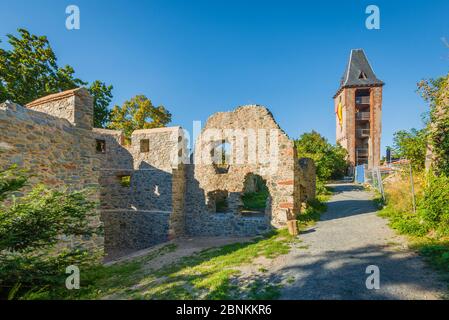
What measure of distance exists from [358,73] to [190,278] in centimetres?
4027

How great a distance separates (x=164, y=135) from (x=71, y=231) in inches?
281

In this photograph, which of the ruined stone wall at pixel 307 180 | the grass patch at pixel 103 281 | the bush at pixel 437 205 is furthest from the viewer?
the ruined stone wall at pixel 307 180

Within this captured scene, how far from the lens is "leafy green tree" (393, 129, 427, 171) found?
29.5 ft

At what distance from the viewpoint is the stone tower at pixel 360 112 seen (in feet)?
111

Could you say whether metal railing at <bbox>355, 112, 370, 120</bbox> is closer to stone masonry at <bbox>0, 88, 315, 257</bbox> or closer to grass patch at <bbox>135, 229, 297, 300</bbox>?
stone masonry at <bbox>0, 88, 315, 257</bbox>

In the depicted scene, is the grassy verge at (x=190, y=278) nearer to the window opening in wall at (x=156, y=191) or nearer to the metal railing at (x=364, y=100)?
the window opening in wall at (x=156, y=191)

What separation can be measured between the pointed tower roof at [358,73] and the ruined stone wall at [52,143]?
36.7 metres

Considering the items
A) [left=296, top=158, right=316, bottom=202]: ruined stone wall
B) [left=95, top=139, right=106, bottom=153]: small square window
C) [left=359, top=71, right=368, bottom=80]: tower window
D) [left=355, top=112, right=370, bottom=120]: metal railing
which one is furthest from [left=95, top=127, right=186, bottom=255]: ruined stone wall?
[left=359, top=71, right=368, bottom=80]: tower window

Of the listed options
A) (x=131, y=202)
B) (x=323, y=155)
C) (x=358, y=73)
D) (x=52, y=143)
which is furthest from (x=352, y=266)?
(x=358, y=73)

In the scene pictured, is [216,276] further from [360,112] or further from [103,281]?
[360,112]

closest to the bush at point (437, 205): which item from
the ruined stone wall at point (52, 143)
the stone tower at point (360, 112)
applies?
the ruined stone wall at point (52, 143)
